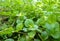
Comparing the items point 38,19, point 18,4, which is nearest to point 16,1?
point 18,4

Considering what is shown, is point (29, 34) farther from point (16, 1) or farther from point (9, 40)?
point (16, 1)

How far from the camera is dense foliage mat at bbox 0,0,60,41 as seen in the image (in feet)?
2.08

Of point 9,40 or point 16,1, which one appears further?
point 16,1

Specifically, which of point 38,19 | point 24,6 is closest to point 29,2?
point 24,6

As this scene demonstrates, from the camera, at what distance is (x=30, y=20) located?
2.22ft

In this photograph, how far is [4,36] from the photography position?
663 millimetres

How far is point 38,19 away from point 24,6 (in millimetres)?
125

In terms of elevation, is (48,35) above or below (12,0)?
below

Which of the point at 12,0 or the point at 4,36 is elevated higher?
the point at 12,0

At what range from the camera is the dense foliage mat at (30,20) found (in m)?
0.64

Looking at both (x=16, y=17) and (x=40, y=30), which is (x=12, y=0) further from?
(x=40, y=30)

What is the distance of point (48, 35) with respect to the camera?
633 millimetres

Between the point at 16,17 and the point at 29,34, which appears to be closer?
the point at 29,34

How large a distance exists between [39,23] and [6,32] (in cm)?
14
